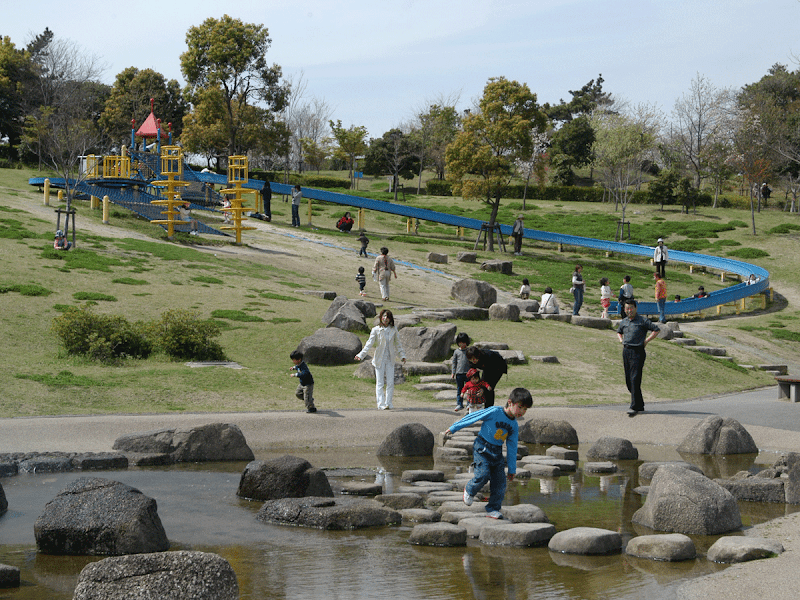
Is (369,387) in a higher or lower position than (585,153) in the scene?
lower

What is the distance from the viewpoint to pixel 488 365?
13.2 meters

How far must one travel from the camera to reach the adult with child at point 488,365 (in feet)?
43.3

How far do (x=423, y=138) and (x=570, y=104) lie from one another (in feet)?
104

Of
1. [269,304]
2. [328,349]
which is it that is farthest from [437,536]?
[269,304]

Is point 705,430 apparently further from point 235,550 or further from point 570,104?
point 570,104

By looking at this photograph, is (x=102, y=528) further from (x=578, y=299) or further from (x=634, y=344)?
(x=578, y=299)

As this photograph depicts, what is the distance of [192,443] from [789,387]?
12446 mm

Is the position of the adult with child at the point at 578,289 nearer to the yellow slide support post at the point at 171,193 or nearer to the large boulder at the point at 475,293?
the large boulder at the point at 475,293

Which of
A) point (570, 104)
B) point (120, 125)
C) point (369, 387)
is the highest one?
point (570, 104)

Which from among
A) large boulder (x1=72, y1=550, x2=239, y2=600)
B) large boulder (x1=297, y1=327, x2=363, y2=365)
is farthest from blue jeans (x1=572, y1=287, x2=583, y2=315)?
large boulder (x1=72, y1=550, x2=239, y2=600)

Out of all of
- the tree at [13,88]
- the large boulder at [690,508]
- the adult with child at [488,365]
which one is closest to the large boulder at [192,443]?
the adult with child at [488,365]

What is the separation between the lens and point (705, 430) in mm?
12953

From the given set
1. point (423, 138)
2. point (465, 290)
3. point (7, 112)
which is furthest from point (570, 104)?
point (465, 290)

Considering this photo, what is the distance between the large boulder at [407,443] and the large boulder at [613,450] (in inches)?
97.4
